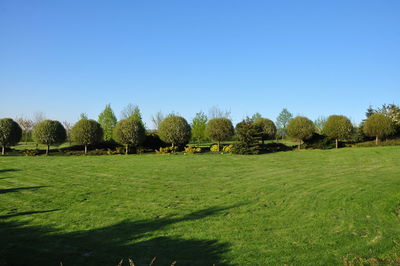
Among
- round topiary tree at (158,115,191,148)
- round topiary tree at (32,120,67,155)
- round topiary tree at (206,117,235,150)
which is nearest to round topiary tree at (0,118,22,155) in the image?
round topiary tree at (32,120,67,155)

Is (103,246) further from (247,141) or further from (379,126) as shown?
(379,126)

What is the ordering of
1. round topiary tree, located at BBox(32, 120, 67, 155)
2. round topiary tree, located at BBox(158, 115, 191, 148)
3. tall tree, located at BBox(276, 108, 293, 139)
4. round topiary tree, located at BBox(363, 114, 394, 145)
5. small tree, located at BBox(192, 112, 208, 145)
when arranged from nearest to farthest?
round topiary tree, located at BBox(32, 120, 67, 155) < round topiary tree, located at BBox(363, 114, 394, 145) < round topiary tree, located at BBox(158, 115, 191, 148) < small tree, located at BBox(192, 112, 208, 145) < tall tree, located at BBox(276, 108, 293, 139)

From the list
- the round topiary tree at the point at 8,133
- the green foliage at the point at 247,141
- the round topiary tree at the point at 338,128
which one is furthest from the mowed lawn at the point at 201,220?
the round topiary tree at the point at 8,133

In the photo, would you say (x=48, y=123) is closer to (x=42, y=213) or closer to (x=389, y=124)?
(x=42, y=213)

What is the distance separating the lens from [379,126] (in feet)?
98.8

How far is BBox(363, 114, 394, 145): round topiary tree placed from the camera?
30094 mm

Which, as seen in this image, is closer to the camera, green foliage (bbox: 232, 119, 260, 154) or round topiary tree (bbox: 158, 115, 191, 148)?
green foliage (bbox: 232, 119, 260, 154)

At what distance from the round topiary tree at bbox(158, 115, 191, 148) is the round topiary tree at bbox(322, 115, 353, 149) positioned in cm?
1627

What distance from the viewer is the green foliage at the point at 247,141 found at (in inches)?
1075

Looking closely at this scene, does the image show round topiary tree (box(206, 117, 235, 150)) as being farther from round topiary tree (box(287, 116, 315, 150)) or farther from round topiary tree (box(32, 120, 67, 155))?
round topiary tree (box(32, 120, 67, 155))

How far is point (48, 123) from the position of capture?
98.9 feet

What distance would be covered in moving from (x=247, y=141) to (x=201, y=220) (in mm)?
20376

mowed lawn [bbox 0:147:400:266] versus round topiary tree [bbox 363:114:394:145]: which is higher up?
round topiary tree [bbox 363:114:394:145]

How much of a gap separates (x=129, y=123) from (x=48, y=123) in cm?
911
